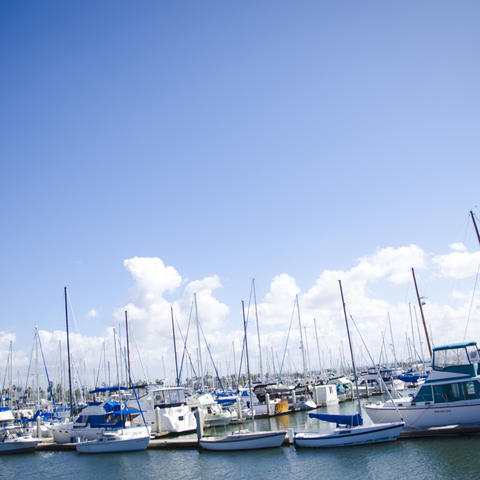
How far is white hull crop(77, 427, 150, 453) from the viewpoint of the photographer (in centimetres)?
3288

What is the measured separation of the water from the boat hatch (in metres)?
4.28

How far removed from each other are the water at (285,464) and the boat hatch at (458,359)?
4285 mm

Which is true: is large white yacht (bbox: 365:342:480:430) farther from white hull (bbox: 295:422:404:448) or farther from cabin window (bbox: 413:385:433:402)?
white hull (bbox: 295:422:404:448)

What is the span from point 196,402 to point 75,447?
47.9 feet

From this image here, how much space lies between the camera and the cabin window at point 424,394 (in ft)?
96.8

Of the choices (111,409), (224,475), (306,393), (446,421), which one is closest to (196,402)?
(111,409)

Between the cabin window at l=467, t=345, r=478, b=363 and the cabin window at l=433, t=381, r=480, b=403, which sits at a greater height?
the cabin window at l=467, t=345, r=478, b=363

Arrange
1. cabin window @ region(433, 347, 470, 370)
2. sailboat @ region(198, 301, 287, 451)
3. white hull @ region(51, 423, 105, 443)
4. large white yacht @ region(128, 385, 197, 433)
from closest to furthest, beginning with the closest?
cabin window @ region(433, 347, 470, 370), sailboat @ region(198, 301, 287, 451), white hull @ region(51, 423, 105, 443), large white yacht @ region(128, 385, 197, 433)

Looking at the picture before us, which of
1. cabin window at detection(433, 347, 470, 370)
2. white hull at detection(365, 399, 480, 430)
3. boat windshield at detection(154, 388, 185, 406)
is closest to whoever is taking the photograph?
white hull at detection(365, 399, 480, 430)

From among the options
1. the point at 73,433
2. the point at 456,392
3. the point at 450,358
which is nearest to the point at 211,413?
the point at 73,433

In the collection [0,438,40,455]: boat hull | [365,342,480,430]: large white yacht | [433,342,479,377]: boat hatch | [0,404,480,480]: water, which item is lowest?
[0,404,480,480]: water

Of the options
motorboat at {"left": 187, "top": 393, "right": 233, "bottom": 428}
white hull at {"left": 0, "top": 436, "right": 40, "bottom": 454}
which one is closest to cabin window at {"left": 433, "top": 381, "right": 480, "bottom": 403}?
motorboat at {"left": 187, "top": 393, "right": 233, "bottom": 428}

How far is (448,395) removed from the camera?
28766 mm

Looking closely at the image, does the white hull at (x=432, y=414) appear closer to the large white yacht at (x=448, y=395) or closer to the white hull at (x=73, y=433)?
the large white yacht at (x=448, y=395)
